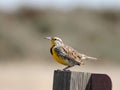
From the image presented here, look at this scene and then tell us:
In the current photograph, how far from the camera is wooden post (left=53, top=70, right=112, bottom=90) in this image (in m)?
4.96

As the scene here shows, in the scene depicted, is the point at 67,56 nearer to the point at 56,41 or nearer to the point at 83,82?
the point at 56,41

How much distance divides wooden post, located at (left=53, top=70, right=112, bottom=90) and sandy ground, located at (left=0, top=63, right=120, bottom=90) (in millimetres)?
8281

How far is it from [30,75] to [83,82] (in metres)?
11.3

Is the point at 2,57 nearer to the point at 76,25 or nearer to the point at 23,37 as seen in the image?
the point at 23,37

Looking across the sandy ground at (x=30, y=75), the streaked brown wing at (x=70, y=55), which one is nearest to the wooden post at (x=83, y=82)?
the streaked brown wing at (x=70, y=55)

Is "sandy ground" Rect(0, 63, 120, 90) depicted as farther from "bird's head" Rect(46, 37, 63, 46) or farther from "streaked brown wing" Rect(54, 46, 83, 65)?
"streaked brown wing" Rect(54, 46, 83, 65)

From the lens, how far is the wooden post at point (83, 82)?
4.96 m

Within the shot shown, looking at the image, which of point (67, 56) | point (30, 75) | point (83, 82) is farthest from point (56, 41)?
point (30, 75)

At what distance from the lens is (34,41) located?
1028 inches

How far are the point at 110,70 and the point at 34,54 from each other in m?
5.39

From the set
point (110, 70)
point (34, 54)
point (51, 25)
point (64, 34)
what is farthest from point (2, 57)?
point (51, 25)

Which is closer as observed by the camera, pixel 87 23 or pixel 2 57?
pixel 2 57

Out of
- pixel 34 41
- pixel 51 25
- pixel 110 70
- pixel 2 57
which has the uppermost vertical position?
pixel 51 25

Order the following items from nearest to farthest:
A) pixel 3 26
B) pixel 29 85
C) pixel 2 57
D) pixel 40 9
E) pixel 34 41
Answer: pixel 29 85 < pixel 2 57 < pixel 34 41 < pixel 3 26 < pixel 40 9
